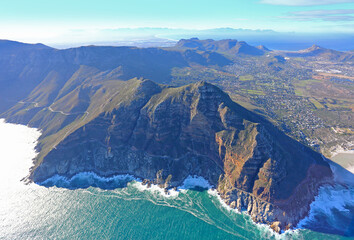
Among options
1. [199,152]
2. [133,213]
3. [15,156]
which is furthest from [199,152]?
[15,156]

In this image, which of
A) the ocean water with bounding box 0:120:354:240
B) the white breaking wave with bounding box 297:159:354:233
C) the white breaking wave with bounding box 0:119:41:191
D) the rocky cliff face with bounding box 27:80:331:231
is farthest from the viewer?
the white breaking wave with bounding box 0:119:41:191

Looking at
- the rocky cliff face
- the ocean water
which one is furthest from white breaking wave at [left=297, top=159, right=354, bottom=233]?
the rocky cliff face

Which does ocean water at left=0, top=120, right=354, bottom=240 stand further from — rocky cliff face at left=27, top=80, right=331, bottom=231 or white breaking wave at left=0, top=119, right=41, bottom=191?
rocky cliff face at left=27, top=80, right=331, bottom=231

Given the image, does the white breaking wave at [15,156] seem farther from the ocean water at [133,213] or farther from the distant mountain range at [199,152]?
the distant mountain range at [199,152]

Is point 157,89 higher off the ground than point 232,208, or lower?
higher

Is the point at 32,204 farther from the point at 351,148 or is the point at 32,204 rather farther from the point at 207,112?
the point at 351,148

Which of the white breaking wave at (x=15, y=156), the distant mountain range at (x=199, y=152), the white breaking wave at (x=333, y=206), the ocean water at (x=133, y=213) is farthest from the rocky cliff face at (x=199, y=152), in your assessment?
the white breaking wave at (x=15, y=156)

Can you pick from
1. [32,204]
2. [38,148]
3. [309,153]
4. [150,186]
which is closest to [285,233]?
[309,153]
